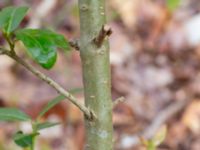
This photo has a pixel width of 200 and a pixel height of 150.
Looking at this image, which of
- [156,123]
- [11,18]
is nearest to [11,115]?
[11,18]

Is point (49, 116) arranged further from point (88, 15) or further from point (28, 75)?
point (88, 15)

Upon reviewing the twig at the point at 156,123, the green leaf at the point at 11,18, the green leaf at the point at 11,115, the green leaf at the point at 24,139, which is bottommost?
the green leaf at the point at 24,139

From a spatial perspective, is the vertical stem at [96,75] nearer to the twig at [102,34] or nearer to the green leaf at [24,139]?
the twig at [102,34]

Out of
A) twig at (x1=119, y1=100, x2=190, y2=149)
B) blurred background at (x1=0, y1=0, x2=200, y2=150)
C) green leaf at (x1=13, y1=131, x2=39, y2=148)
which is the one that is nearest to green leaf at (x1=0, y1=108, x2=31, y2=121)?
green leaf at (x1=13, y1=131, x2=39, y2=148)

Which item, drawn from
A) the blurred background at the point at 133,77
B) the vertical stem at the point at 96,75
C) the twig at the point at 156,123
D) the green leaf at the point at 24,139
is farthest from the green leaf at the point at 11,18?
the twig at the point at 156,123

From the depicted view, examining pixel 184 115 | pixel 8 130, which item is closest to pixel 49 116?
pixel 8 130

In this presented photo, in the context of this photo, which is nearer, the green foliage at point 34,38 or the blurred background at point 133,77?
the green foliage at point 34,38

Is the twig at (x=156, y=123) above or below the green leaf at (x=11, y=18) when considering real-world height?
above

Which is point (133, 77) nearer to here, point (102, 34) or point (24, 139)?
point (24, 139)
